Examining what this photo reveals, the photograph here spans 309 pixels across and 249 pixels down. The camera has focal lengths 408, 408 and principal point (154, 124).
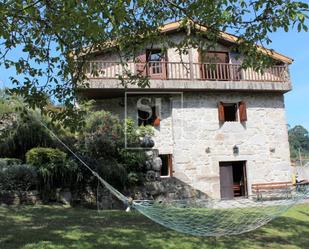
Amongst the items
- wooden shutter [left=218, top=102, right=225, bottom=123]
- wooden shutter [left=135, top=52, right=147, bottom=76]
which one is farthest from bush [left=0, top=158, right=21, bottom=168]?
wooden shutter [left=218, top=102, right=225, bottom=123]

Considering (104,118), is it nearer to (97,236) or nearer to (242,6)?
(97,236)

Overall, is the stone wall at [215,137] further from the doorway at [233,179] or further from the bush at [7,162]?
the bush at [7,162]

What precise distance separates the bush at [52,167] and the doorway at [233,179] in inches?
295

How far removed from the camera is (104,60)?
16.0 meters

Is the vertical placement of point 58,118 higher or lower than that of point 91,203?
higher

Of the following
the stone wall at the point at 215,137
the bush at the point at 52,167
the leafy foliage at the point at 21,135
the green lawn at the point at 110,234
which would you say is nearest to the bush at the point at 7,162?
Result: the bush at the point at 52,167

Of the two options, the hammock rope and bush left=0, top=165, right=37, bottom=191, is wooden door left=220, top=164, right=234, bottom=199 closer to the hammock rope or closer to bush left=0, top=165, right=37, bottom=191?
bush left=0, top=165, right=37, bottom=191

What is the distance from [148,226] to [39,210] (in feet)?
9.32

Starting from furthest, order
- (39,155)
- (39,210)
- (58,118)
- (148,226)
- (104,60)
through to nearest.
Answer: (104,60), (39,155), (39,210), (148,226), (58,118)

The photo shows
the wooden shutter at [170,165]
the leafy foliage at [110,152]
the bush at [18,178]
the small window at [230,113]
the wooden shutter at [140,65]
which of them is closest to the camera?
the wooden shutter at [140,65]

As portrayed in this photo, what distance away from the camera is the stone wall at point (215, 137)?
16188 mm

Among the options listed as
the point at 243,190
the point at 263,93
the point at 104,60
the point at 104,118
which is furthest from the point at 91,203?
the point at 263,93

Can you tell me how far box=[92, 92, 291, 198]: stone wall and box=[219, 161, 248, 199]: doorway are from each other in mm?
303

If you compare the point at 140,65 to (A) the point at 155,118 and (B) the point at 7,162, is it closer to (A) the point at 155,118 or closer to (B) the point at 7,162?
(A) the point at 155,118
